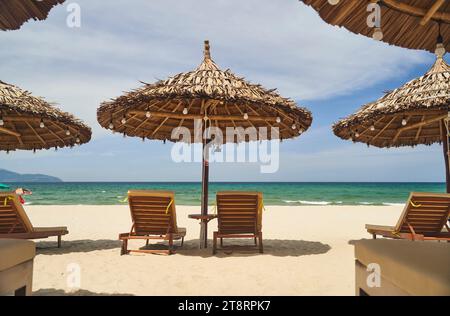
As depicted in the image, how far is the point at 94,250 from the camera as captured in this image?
Answer: 19.0 feet

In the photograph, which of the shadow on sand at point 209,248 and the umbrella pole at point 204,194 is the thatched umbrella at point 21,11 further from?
the umbrella pole at point 204,194

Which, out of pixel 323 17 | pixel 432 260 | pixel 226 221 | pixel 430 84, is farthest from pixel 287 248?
pixel 432 260

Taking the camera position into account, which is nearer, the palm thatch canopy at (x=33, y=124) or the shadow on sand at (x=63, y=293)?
the shadow on sand at (x=63, y=293)

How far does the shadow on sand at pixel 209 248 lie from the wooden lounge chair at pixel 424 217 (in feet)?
4.16

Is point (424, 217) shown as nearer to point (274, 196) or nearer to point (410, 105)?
point (410, 105)

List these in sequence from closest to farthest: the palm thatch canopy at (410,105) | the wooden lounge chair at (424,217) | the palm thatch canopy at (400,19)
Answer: the palm thatch canopy at (400,19)
the wooden lounge chair at (424,217)
the palm thatch canopy at (410,105)

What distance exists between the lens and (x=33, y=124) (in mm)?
7492

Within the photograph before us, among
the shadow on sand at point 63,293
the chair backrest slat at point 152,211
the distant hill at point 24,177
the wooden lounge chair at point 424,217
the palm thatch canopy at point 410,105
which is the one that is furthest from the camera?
the distant hill at point 24,177

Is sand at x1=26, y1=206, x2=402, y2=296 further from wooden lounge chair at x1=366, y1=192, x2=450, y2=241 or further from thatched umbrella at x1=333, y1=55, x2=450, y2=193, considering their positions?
thatched umbrella at x1=333, y1=55, x2=450, y2=193

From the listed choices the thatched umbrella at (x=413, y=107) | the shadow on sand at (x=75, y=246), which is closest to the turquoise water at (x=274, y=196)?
the thatched umbrella at (x=413, y=107)

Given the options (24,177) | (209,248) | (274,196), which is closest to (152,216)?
(209,248)

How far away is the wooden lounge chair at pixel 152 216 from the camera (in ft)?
17.0
